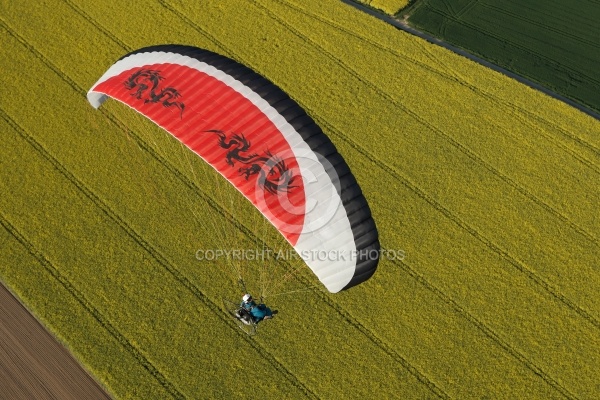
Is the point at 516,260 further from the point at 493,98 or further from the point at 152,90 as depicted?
the point at 152,90

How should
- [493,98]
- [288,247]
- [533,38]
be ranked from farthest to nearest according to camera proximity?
[533,38] → [493,98] → [288,247]

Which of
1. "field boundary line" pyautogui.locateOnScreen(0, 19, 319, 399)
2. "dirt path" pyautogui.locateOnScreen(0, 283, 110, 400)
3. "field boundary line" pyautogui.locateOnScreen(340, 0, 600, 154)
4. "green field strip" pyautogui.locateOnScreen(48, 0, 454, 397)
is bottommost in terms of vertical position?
"dirt path" pyautogui.locateOnScreen(0, 283, 110, 400)

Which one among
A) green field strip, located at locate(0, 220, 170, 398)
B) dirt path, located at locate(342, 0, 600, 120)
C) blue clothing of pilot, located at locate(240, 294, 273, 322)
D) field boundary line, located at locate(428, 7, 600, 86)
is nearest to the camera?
blue clothing of pilot, located at locate(240, 294, 273, 322)

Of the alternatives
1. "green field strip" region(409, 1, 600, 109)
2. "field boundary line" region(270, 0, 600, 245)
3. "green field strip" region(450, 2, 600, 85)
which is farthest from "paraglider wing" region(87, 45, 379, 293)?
"green field strip" region(450, 2, 600, 85)

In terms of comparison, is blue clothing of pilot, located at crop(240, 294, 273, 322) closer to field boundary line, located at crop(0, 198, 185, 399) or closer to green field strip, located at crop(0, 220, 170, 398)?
field boundary line, located at crop(0, 198, 185, 399)

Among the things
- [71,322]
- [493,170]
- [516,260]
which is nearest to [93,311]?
[71,322]

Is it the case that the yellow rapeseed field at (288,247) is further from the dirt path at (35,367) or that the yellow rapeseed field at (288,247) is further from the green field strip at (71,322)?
the dirt path at (35,367)
